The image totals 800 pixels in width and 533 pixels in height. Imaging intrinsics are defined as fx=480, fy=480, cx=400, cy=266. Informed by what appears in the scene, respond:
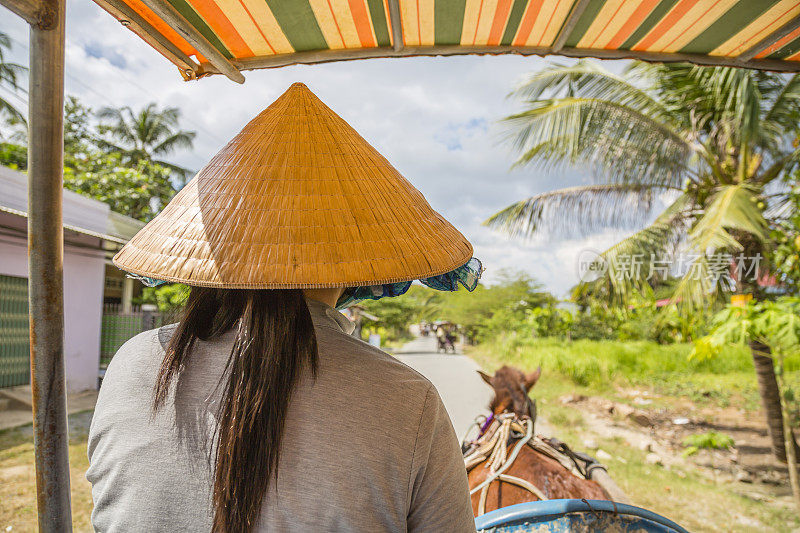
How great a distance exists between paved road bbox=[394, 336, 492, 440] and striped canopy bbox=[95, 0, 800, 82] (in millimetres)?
4455

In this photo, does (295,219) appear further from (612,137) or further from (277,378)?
(612,137)

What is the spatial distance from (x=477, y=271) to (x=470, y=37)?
91cm

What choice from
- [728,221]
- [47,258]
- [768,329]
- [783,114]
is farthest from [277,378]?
[783,114]

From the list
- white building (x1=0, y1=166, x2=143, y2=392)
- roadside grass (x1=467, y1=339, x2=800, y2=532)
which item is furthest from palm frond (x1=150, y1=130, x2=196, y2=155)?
roadside grass (x1=467, y1=339, x2=800, y2=532)

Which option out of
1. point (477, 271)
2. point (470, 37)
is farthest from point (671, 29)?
point (477, 271)

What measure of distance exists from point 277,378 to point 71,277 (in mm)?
8304

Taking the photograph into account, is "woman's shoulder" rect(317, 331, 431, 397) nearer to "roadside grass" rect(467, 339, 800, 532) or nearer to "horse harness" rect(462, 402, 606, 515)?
"horse harness" rect(462, 402, 606, 515)

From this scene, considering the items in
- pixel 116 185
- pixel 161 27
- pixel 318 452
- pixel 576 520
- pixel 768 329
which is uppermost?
pixel 116 185

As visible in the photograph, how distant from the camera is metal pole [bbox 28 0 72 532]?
1.00 meters

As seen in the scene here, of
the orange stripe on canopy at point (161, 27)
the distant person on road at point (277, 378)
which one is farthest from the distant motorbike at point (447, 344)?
the distant person on road at point (277, 378)

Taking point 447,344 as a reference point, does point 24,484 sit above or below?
above

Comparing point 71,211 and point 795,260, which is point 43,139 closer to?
point 795,260

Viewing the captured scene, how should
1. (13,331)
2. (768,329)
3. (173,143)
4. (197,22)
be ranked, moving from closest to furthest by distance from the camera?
(197,22) → (768,329) → (13,331) → (173,143)

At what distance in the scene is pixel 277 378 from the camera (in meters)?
0.76
